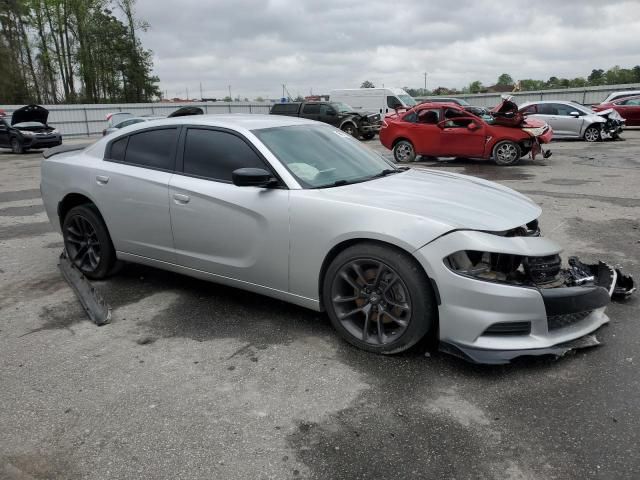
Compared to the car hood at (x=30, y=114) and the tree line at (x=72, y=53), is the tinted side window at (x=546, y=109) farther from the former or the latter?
the tree line at (x=72, y=53)

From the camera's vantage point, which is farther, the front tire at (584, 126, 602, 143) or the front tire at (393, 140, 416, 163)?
the front tire at (584, 126, 602, 143)

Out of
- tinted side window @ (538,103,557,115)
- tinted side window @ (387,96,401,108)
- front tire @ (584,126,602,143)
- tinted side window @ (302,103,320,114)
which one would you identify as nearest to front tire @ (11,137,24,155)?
tinted side window @ (302,103,320,114)

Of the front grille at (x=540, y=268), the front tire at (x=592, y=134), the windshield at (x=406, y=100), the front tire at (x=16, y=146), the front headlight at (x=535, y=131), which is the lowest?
the front tire at (x=16, y=146)

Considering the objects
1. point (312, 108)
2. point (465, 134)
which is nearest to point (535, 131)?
point (465, 134)

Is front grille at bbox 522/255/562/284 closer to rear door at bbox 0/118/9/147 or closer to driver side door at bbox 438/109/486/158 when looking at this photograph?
driver side door at bbox 438/109/486/158

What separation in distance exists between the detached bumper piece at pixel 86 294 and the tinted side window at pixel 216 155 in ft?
4.31

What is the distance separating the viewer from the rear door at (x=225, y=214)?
371 centimetres

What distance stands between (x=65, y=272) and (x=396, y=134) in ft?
36.2

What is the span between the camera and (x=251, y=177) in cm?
357

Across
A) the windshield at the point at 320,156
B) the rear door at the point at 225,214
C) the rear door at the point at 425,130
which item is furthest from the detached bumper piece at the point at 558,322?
the rear door at the point at 425,130

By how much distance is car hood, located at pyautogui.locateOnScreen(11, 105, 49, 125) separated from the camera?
20484 mm

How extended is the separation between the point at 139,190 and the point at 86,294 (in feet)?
3.38

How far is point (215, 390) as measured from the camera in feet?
10.1

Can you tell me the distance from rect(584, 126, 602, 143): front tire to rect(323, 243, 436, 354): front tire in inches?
749
